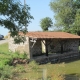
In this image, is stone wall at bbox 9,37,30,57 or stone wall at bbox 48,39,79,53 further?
stone wall at bbox 48,39,79,53

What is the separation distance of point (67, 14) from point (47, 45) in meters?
19.7

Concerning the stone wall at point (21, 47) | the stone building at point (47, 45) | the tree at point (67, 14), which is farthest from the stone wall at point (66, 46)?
the tree at point (67, 14)

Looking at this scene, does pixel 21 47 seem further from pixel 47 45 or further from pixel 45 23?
pixel 45 23

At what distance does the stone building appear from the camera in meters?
27.5

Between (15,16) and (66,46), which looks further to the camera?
(66,46)

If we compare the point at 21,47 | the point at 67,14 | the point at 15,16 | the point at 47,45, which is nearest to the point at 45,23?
the point at 67,14

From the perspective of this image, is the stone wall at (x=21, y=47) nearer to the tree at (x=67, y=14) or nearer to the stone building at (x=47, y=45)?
the stone building at (x=47, y=45)

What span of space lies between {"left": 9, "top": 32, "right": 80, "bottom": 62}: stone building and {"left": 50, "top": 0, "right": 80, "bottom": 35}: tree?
1085 cm

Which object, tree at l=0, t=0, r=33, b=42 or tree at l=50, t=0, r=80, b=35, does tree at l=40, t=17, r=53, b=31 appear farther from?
tree at l=0, t=0, r=33, b=42

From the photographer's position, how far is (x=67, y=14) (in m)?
48.8

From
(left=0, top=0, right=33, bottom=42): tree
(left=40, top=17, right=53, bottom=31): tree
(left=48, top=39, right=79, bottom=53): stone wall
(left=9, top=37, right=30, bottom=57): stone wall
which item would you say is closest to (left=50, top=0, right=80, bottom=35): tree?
(left=40, top=17, right=53, bottom=31): tree

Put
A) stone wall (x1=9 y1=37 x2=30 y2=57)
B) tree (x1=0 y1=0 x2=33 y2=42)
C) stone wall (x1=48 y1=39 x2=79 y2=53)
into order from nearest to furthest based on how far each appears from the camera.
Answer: tree (x1=0 y1=0 x2=33 y2=42)
stone wall (x1=9 y1=37 x2=30 y2=57)
stone wall (x1=48 y1=39 x2=79 y2=53)

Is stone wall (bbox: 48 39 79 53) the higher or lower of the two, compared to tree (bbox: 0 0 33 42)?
lower

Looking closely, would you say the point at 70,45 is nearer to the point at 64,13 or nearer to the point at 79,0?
the point at 64,13
